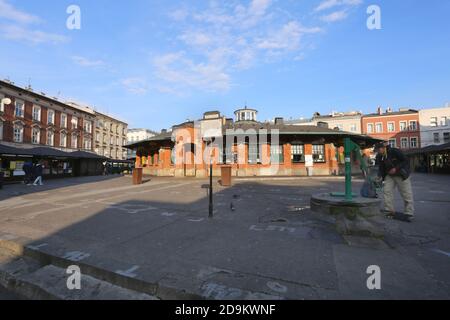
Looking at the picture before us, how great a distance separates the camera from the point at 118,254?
412cm

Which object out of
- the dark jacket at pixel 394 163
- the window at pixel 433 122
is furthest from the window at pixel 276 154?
the window at pixel 433 122

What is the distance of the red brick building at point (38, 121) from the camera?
3284 centimetres

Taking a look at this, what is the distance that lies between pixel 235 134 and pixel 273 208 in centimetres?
1779

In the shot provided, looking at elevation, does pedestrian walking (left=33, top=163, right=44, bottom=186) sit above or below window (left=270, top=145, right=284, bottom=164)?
below

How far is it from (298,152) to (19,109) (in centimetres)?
4098

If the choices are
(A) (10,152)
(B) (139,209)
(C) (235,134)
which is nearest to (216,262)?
(B) (139,209)

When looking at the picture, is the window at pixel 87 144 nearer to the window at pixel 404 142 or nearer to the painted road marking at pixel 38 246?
the painted road marking at pixel 38 246

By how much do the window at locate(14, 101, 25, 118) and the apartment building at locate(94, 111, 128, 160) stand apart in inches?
635

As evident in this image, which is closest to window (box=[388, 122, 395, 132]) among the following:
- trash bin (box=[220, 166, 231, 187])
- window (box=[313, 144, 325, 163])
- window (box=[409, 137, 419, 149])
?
window (box=[409, 137, 419, 149])

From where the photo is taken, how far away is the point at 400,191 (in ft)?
21.0

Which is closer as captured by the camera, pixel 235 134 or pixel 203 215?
pixel 203 215

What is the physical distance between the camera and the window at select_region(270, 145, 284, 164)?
85.0ft

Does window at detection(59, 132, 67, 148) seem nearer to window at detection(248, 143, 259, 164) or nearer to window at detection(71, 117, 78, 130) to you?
window at detection(71, 117, 78, 130)
